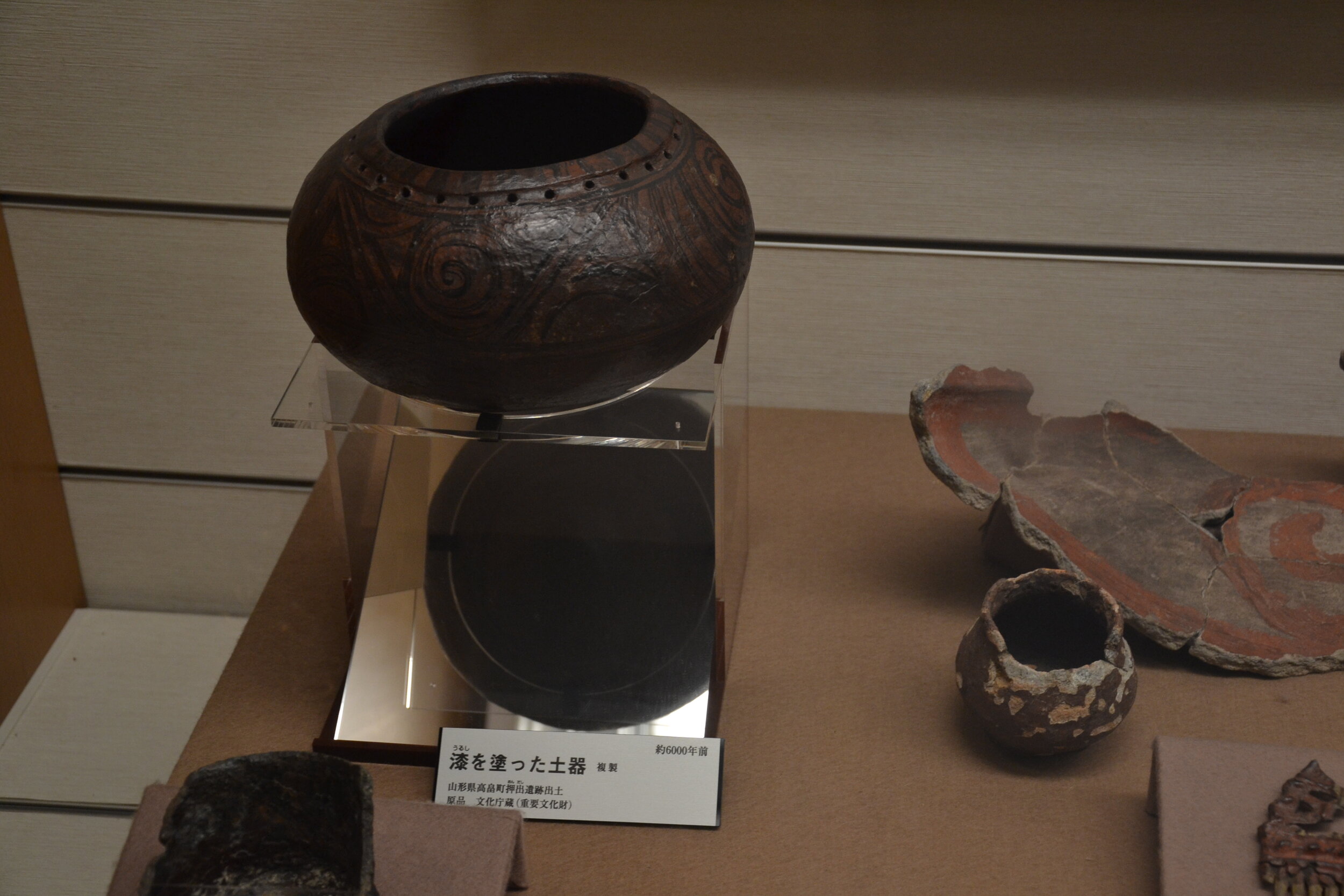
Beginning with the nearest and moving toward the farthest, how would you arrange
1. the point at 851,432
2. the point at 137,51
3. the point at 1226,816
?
1. the point at 1226,816
2. the point at 137,51
3. the point at 851,432

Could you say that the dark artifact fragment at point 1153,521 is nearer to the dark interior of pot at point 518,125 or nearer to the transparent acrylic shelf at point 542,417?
the transparent acrylic shelf at point 542,417

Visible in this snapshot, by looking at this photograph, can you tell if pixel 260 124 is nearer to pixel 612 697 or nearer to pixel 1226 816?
pixel 612 697

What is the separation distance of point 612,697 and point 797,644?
21 cm

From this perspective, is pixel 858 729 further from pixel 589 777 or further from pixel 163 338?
pixel 163 338

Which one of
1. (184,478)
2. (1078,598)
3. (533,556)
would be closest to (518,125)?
(533,556)

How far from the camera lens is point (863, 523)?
1.33m

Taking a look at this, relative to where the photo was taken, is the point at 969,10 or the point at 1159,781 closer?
the point at 1159,781

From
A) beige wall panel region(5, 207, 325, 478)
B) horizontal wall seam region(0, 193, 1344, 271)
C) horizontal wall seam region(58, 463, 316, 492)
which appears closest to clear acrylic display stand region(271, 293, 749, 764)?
horizontal wall seam region(0, 193, 1344, 271)

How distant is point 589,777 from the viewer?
951mm

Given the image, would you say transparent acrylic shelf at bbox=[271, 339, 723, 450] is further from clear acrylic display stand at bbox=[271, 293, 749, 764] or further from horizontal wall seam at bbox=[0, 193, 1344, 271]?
horizontal wall seam at bbox=[0, 193, 1344, 271]

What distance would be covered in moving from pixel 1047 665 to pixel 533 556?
0.45 meters

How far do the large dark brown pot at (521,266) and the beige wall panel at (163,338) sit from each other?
0.73 metres

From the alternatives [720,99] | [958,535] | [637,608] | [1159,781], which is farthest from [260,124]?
[1159,781]

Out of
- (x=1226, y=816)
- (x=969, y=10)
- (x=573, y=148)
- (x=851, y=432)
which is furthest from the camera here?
(x=851, y=432)
